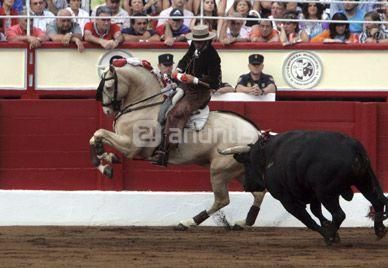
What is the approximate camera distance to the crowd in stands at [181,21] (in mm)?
16656

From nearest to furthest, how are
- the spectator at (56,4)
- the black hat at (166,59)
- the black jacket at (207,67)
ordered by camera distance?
the black jacket at (207,67) < the black hat at (166,59) < the spectator at (56,4)

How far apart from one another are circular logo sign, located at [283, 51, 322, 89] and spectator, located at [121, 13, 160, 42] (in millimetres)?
1842

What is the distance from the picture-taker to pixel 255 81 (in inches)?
648

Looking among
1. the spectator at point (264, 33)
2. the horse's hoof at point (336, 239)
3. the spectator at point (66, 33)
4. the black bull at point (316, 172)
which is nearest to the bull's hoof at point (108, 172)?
the black bull at point (316, 172)

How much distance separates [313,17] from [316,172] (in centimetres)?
624

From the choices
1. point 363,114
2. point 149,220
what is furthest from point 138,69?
point 363,114

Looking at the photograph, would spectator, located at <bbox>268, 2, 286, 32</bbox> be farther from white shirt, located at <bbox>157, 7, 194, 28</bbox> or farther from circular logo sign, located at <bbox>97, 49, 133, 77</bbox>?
circular logo sign, located at <bbox>97, 49, 133, 77</bbox>

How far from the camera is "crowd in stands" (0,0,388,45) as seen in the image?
1666cm

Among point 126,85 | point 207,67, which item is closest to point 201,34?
point 207,67

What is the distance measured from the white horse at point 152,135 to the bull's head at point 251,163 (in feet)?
4.90

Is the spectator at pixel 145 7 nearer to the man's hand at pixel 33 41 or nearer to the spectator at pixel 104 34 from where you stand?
the spectator at pixel 104 34

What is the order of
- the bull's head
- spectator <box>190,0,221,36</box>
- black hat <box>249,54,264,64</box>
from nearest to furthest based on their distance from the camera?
1. the bull's head
2. black hat <box>249,54,264,64</box>
3. spectator <box>190,0,221,36</box>

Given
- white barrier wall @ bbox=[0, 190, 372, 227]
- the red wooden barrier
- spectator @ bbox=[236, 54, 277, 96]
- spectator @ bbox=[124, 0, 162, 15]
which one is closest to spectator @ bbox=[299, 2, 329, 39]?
spectator @ bbox=[236, 54, 277, 96]

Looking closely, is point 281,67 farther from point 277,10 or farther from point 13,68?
point 13,68
